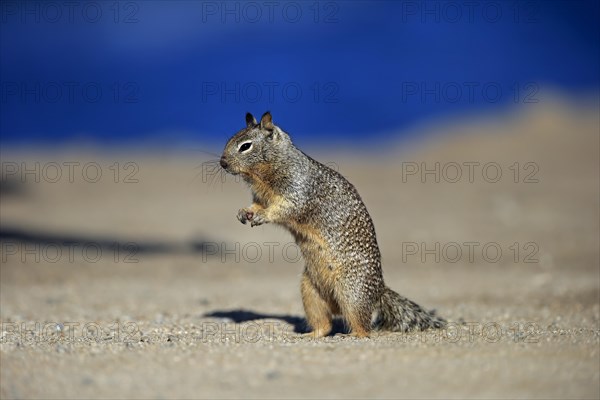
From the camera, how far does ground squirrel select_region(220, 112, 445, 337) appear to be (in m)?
9.20

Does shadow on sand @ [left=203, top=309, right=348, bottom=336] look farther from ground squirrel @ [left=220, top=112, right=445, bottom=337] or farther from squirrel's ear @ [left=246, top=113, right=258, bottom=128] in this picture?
squirrel's ear @ [left=246, top=113, right=258, bottom=128]

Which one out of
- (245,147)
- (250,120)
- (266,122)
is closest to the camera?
(245,147)

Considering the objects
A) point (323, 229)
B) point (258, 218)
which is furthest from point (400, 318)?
point (258, 218)

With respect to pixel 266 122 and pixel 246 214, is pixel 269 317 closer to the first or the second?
pixel 246 214

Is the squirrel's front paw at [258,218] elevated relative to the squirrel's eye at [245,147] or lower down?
lower down

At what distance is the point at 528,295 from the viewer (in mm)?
14008

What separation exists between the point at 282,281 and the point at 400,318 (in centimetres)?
754

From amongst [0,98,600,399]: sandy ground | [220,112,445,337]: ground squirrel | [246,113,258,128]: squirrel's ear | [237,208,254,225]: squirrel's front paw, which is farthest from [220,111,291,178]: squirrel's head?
[0,98,600,399]: sandy ground

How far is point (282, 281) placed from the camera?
16.8 meters

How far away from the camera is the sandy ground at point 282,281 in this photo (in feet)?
21.6

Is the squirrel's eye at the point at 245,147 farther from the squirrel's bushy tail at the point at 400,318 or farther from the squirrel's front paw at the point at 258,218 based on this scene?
the squirrel's bushy tail at the point at 400,318

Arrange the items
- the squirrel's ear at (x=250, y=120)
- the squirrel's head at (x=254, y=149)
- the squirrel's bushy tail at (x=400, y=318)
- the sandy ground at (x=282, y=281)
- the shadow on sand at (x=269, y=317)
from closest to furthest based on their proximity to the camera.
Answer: the sandy ground at (x=282, y=281) → the squirrel's bushy tail at (x=400, y=318) → the squirrel's head at (x=254, y=149) → the squirrel's ear at (x=250, y=120) → the shadow on sand at (x=269, y=317)

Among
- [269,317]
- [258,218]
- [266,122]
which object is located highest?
[266,122]

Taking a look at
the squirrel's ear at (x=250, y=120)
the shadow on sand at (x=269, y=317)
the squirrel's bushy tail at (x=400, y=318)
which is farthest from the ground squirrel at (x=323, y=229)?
the shadow on sand at (x=269, y=317)
